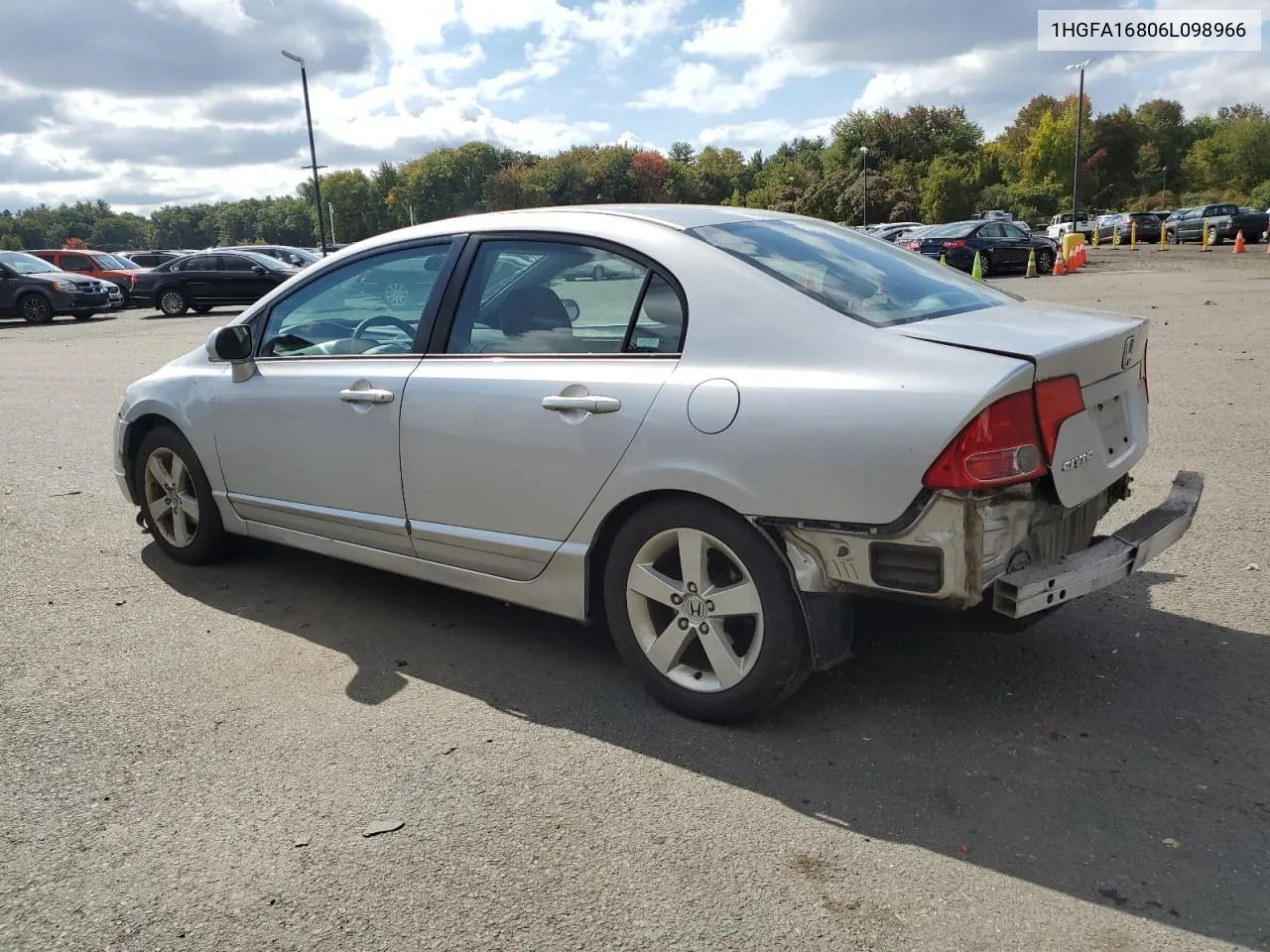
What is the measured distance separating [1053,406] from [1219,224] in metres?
46.1

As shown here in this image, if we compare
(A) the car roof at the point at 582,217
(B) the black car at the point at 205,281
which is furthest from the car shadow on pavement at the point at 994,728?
(B) the black car at the point at 205,281

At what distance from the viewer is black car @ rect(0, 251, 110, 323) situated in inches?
934

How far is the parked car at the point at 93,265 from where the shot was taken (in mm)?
28750

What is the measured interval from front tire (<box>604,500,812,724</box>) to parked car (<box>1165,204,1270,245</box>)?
4408 centimetres

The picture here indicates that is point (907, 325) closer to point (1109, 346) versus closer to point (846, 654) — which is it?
point (1109, 346)

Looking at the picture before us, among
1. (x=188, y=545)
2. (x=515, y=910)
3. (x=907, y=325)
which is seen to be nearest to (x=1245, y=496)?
(x=907, y=325)

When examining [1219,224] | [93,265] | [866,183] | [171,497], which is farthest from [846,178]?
[171,497]

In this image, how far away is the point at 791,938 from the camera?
7.74 feet

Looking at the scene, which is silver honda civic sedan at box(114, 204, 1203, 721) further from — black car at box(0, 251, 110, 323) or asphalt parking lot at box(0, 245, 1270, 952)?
black car at box(0, 251, 110, 323)

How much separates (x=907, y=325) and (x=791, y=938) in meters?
1.76

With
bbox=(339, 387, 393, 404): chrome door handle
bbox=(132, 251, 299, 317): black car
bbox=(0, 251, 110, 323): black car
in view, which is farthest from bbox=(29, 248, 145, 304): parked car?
bbox=(339, 387, 393, 404): chrome door handle

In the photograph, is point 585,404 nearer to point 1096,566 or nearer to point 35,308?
point 1096,566

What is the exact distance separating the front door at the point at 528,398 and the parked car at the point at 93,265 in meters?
28.0

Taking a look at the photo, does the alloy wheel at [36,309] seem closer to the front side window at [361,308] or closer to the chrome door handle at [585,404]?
the front side window at [361,308]
